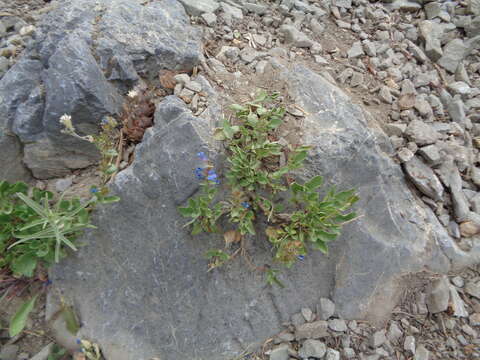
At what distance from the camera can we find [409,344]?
9.67 ft

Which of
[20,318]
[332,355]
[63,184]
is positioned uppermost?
[63,184]

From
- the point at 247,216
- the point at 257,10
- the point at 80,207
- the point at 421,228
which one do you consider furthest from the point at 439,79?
the point at 80,207

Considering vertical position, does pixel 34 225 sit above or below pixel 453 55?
below

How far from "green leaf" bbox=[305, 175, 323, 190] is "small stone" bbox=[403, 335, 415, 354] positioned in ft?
4.59

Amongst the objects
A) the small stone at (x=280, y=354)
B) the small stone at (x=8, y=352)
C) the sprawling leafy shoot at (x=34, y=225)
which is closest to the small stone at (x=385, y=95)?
the small stone at (x=280, y=354)

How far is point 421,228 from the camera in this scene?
315 centimetres

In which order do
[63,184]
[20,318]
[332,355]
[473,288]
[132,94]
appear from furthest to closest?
[63,184]
[132,94]
[473,288]
[20,318]
[332,355]

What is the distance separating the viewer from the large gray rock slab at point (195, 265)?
3035mm

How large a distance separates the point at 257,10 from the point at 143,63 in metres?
1.46

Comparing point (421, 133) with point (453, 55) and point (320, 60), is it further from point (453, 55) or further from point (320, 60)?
point (453, 55)

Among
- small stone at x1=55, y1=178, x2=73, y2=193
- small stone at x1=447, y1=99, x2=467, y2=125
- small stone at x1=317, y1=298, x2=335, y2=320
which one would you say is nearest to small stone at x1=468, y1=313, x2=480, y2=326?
small stone at x1=317, y1=298, x2=335, y2=320

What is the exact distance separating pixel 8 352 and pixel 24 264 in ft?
2.48

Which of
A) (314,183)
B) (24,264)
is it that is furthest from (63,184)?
(314,183)

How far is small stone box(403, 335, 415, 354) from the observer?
9.61ft
